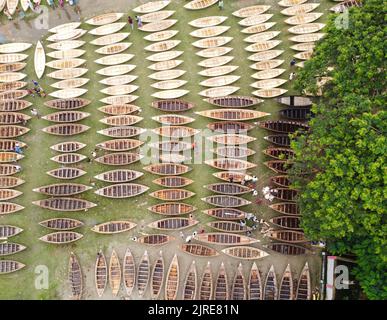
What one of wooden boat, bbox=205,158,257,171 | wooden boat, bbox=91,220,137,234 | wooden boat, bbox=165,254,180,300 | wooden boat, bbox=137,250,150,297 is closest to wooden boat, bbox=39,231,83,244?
wooden boat, bbox=91,220,137,234

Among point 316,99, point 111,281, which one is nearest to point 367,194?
point 316,99

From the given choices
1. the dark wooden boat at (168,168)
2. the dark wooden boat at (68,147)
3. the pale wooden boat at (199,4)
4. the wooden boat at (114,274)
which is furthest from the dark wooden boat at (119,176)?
the pale wooden boat at (199,4)

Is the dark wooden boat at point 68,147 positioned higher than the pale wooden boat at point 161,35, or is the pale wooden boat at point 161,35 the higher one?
the pale wooden boat at point 161,35

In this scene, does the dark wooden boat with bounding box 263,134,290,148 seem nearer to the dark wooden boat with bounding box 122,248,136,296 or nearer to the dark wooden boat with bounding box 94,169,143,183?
the dark wooden boat with bounding box 94,169,143,183

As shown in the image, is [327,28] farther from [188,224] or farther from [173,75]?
[188,224]

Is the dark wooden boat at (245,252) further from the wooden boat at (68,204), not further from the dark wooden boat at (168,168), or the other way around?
the wooden boat at (68,204)
